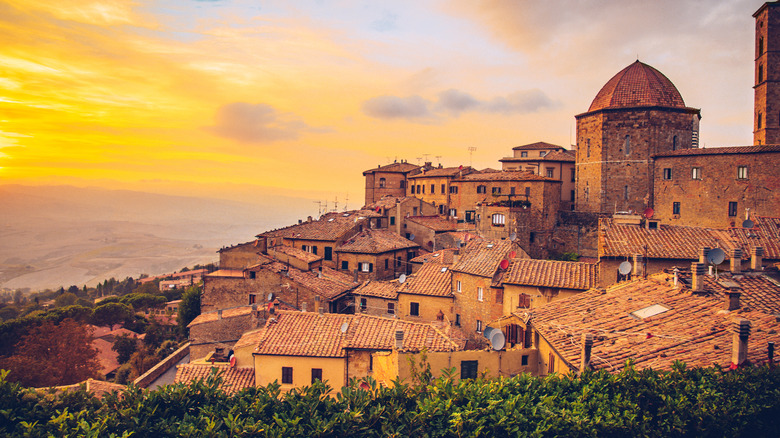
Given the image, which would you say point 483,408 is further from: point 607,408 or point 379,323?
point 379,323

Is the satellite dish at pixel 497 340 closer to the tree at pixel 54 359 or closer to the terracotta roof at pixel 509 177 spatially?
the tree at pixel 54 359

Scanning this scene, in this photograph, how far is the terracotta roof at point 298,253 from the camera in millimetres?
39331

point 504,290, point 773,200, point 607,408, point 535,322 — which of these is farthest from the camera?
point 773,200

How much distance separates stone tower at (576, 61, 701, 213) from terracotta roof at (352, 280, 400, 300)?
21122 millimetres

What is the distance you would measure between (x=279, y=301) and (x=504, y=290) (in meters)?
15.5

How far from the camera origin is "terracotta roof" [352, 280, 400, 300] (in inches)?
1284

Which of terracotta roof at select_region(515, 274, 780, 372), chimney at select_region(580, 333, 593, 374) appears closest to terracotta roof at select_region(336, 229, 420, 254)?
Answer: terracotta roof at select_region(515, 274, 780, 372)

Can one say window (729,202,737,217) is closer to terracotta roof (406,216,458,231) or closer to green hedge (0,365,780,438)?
terracotta roof (406,216,458,231)

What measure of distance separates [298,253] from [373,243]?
6.18 metres

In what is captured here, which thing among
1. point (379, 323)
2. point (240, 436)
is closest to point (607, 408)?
point (240, 436)

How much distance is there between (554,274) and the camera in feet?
78.3

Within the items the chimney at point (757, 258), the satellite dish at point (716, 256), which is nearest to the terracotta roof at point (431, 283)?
the satellite dish at point (716, 256)

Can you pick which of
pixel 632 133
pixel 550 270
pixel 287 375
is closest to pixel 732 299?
pixel 550 270

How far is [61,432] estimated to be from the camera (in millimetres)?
9266
